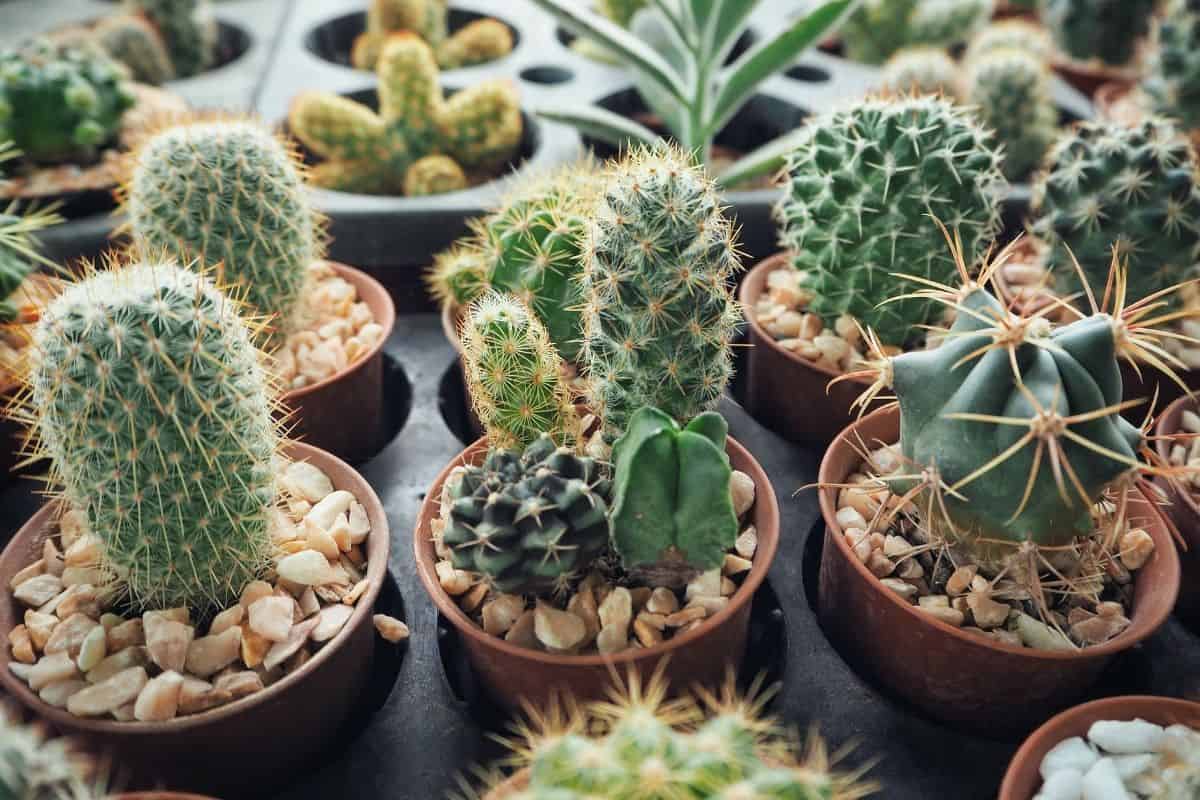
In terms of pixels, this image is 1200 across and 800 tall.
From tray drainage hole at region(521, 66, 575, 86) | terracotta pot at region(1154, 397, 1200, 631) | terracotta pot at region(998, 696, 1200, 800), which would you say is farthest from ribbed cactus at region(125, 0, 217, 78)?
terracotta pot at region(998, 696, 1200, 800)

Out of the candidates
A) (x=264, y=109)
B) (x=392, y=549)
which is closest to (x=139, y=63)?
(x=264, y=109)

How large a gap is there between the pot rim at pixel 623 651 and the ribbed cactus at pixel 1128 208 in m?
0.67

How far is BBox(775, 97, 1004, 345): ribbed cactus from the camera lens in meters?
1.43

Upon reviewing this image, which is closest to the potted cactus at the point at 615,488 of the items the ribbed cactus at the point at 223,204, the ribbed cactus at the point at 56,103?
the ribbed cactus at the point at 223,204

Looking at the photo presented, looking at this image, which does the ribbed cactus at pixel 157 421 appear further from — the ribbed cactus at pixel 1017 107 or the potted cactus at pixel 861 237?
the ribbed cactus at pixel 1017 107

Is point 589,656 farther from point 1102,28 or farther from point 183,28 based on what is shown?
point 1102,28

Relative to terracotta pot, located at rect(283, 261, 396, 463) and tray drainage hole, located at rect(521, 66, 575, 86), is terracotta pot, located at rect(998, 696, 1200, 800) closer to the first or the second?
terracotta pot, located at rect(283, 261, 396, 463)

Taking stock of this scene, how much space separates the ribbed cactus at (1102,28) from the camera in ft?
9.02

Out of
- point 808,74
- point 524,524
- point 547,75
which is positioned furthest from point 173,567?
point 808,74

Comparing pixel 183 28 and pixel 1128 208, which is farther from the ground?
pixel 1128 208

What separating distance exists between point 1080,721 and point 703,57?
A: 4.23ft

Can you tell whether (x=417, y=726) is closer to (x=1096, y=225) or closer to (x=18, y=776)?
(x=18, y=776)

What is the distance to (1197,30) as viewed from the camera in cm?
232

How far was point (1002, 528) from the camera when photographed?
1.10 meters
